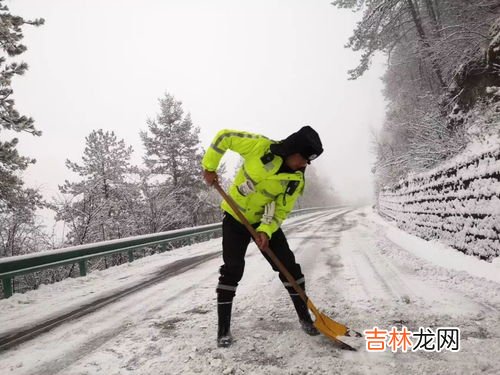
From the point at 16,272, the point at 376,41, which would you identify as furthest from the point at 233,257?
the point at 376,41

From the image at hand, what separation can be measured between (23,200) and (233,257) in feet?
37.9

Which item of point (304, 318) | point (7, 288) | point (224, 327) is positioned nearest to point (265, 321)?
point (304, 318)

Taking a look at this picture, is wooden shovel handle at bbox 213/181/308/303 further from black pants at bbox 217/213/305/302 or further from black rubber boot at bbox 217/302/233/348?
black rubber boot at bbox 217/302/233/348

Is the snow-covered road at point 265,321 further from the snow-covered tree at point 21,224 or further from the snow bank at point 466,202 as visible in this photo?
the snow-covered tree at point 21,224

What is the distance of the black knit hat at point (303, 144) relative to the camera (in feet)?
9.49

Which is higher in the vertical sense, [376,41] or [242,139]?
[376,41]

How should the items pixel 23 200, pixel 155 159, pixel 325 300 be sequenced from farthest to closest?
pixel 155 159 < pixel 23 200 < pixel 325 300

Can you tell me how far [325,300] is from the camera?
4074 mm

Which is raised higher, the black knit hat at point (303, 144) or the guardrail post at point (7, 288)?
the black knit hat at point (303, 144)

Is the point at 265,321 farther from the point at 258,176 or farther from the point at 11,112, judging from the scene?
the point at 11,112

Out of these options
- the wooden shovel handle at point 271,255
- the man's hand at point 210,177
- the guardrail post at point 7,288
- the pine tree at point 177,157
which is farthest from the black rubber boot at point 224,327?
the pine tree at point 177,157

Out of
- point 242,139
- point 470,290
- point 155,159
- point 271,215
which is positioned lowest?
point 470,290

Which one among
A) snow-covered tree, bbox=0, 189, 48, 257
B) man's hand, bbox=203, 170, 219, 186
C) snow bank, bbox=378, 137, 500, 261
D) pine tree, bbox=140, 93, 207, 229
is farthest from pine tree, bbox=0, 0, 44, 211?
pine tree, bbox=140, 93, 207, 229

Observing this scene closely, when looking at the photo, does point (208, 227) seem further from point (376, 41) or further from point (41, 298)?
Answer: point (376, 41)
